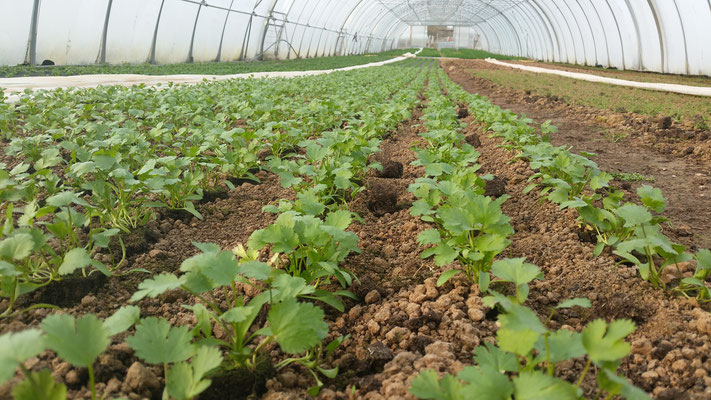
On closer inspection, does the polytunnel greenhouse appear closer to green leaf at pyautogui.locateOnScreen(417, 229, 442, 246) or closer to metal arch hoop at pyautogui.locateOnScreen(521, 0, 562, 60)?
green leaf at pyautogui.locateOnScreen(417, 229, 442, 246)

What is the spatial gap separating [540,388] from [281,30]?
2765 cm

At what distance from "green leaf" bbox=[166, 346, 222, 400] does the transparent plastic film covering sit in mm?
13512

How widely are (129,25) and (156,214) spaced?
585 inches

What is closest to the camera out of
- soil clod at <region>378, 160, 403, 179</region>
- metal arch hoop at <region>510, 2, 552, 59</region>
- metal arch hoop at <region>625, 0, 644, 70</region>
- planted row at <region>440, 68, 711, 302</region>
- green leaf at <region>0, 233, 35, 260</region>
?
green leaf at <region>0, 233, 35, 260</region>

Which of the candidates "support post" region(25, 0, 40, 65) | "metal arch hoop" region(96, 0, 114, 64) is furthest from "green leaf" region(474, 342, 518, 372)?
"metal arch hoop" region(96, 0, 114, 64)

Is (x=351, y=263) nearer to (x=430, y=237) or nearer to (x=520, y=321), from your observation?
(x=430, y=237)

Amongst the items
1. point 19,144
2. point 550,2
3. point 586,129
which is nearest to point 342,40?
point 550,2

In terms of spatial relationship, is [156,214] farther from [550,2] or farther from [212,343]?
[550,2]

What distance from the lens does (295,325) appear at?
141 cm

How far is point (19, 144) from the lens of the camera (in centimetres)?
375

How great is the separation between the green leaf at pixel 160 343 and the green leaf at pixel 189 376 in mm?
42

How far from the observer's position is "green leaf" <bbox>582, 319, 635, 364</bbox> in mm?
1122

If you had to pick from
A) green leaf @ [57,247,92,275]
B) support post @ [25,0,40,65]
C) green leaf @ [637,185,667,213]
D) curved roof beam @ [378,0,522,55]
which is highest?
curved roof beam @ [378,0,522,55]

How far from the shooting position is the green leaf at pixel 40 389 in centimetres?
103
